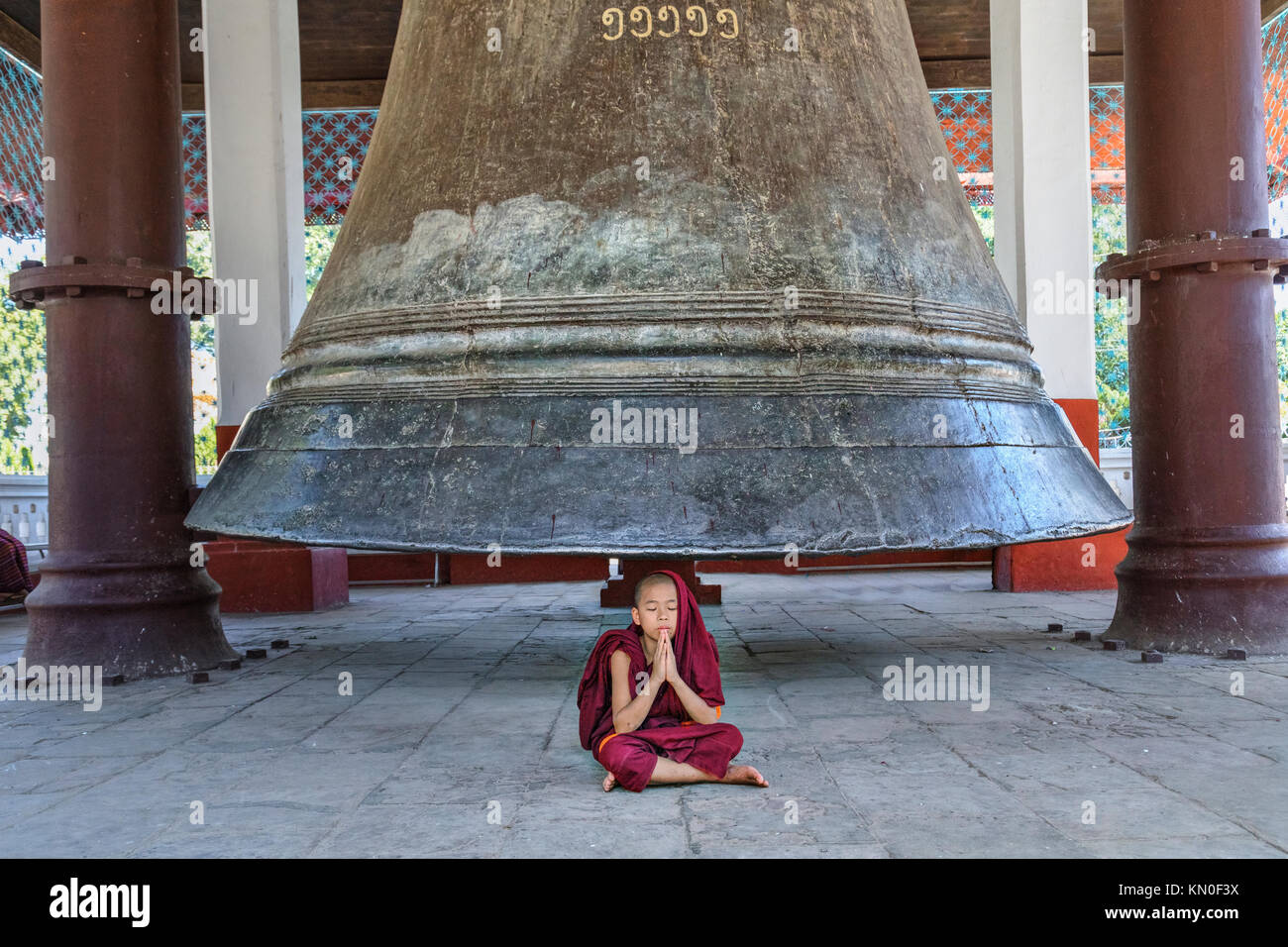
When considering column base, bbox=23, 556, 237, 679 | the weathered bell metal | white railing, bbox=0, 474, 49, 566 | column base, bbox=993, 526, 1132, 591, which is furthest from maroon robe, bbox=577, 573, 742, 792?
white railing, bbox=0, 474, 49, 566

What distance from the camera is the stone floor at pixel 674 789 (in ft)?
7.30

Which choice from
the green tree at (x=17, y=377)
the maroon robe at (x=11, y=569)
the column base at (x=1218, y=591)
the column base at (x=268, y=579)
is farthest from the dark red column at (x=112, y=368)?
the green tree at (x=17, y=377)

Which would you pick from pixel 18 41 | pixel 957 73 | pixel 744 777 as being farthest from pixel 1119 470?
pixel 18 41

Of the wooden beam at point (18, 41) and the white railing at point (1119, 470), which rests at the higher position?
the wooden beam at point (18, 41)

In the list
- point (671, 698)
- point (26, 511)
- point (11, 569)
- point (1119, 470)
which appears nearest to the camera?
point (671, 698)

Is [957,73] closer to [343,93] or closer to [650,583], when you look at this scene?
[343,93]

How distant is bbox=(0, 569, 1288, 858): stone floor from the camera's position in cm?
222

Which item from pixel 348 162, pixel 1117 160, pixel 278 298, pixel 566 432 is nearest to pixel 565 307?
pixel 566 432

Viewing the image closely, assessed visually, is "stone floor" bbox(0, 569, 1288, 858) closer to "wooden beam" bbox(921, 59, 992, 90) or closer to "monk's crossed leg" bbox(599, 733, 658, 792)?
"monk's crossed leg" bbox(599, 733, 658, 792)

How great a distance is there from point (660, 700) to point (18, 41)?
937cm

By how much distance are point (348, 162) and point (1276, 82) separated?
348 inches

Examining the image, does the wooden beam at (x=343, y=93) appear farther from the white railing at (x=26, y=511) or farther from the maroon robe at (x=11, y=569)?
the maroon robe at (x=11, y=569)

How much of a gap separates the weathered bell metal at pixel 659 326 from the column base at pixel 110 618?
135 centimetres

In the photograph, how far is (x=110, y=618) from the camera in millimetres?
4168
